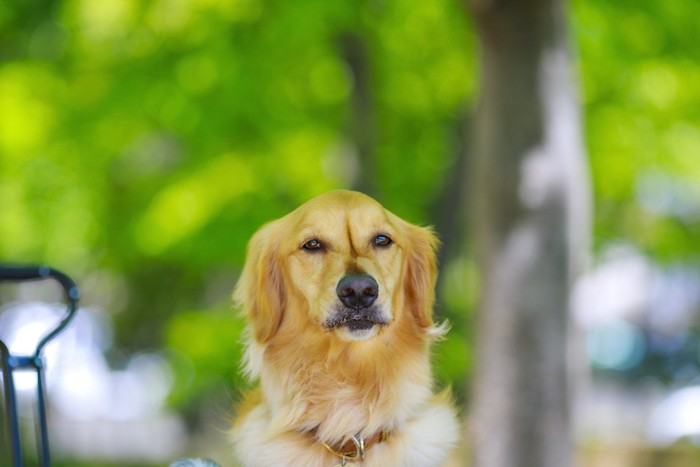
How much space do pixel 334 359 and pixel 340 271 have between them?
26 centimetres

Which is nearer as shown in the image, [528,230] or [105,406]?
[528,230]

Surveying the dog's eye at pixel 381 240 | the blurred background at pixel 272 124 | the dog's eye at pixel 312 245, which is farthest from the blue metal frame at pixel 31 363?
the blurred background at pixel 272 124

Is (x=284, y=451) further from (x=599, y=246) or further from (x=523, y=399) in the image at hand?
(x=599, y=246)

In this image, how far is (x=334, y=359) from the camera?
2148mm

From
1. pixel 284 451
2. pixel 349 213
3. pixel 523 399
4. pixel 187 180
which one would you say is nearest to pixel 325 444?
pixel 284 451

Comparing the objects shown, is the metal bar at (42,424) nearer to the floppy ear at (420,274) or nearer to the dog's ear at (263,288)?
the dog's ear at (263,288)

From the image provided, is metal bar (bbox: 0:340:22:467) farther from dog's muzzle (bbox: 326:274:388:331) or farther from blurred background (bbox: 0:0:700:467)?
blurred background (bbox: 0:0:700:467)

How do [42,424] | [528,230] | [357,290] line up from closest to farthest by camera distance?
1. [357,290]
2. [42,424]
3. [528,230]

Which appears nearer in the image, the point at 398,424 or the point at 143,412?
the point at 398,424

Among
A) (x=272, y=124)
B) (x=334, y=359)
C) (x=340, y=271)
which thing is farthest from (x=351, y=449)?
(x=272, y=124)

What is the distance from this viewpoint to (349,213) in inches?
77.4

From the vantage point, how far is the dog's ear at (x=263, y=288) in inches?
83.4

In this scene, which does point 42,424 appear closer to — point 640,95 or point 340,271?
point 340,271

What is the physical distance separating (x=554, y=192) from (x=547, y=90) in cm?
62
